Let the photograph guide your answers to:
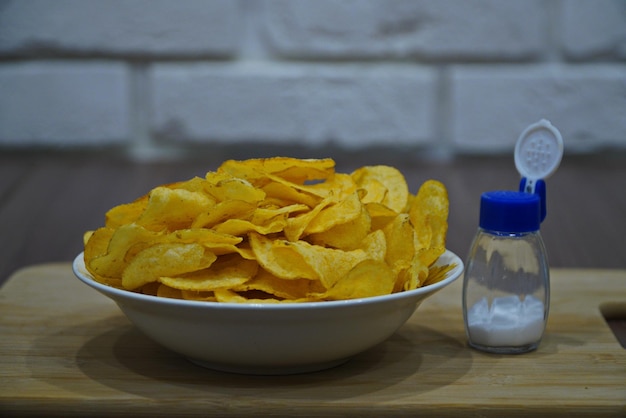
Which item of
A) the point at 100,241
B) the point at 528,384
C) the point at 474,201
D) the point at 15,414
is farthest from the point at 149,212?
the point at 474,201

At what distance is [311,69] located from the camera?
4.21 ft

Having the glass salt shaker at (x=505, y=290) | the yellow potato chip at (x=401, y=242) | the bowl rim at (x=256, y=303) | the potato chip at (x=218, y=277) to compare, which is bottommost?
the glass salt shaker at (x=505, y=290)

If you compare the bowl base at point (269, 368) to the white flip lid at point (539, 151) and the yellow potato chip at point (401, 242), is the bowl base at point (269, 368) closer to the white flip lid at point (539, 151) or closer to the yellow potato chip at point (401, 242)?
the yellow potato chip at point (401, 242)

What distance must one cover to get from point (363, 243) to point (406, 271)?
0.04 metres

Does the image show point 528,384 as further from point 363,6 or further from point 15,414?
point 363,6

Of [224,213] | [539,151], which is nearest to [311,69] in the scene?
[539,151]

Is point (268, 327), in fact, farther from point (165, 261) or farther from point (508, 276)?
point (508, 276)

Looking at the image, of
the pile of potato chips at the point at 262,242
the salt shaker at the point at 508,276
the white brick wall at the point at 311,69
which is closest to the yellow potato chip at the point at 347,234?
the pile of potato chips at the point at 262,242

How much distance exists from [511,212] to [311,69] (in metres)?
0.69

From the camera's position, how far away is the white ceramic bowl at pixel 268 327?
552 mm

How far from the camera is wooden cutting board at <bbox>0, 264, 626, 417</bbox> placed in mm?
563

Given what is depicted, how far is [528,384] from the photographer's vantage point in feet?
1.97

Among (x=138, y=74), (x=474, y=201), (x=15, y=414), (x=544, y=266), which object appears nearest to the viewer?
(x=15, y=414)

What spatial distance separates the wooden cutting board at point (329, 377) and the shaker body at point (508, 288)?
20 millimetres
